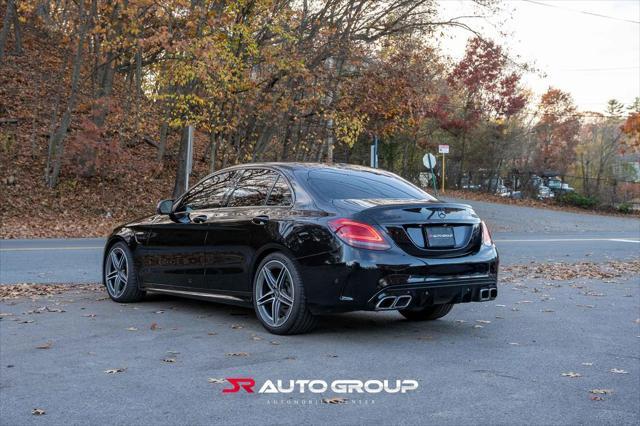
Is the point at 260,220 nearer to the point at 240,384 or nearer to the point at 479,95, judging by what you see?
the point at 240,384

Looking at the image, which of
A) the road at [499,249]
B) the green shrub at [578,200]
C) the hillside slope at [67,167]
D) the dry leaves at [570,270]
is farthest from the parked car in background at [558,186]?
the dry leaves at [570,270]

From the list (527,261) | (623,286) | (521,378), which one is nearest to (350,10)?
(527,261)

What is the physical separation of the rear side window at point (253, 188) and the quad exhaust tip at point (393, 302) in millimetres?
1673

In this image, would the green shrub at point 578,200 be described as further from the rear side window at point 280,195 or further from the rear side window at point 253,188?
the rear side window at point 280,195

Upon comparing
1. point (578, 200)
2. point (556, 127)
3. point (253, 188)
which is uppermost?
point (556, 127)

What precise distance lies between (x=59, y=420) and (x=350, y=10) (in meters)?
23.5

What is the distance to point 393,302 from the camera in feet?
22.5

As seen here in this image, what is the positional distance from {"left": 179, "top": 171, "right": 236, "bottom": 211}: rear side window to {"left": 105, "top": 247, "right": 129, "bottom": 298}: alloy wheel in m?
1.08

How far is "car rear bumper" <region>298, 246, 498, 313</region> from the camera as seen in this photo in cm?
679

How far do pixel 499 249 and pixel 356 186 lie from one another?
11672 mm

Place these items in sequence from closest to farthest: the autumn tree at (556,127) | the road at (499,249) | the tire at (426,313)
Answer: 1. the tire at (426,313)
2. the road at (499,249)
3. the autumn tree at (556,127)

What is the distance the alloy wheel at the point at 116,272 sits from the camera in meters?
9.42

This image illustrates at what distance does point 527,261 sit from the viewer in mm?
16031

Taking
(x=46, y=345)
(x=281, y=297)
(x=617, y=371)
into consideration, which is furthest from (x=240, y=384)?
(x=617, y=371)
